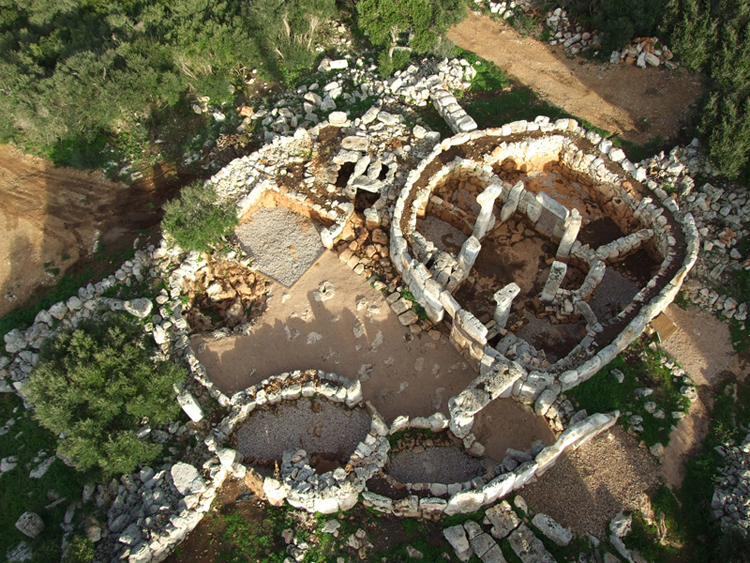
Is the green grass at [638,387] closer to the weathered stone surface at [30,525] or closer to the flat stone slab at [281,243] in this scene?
the flat stone slab at [281,243]

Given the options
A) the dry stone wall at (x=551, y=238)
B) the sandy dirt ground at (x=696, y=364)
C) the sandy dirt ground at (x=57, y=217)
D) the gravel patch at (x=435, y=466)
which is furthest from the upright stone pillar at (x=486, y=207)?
the sandy dirt ground at (x=57, y=217)

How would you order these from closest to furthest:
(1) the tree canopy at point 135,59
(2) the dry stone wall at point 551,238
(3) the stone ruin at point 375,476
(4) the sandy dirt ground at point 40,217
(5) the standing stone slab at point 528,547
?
(5) the standing stone slab at point 528,547 → (3) the stone ruin at point 375,476 → (2) the dry stone wall at point 551,238 → (4) the sandy dirt ground at point 40,217 → (1) the tree canopy at point 135,59

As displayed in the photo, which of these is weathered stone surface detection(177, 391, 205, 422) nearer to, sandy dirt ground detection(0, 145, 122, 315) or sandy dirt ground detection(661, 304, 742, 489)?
sandy dirt ground detection(0, 145, 122, 315)

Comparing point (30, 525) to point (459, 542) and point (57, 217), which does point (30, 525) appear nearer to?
point (459, 542)

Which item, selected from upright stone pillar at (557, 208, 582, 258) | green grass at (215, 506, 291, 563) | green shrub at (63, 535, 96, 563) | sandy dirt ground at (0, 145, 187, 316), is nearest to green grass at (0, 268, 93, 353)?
sandy dirt ground at (0, 145, 187, 316)

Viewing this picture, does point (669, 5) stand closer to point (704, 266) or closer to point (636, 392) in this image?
point (704, 266)

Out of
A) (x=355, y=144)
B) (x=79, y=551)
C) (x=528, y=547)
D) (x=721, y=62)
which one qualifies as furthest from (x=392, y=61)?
(x=79, y=551)

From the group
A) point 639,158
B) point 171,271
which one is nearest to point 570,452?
point 639,158
